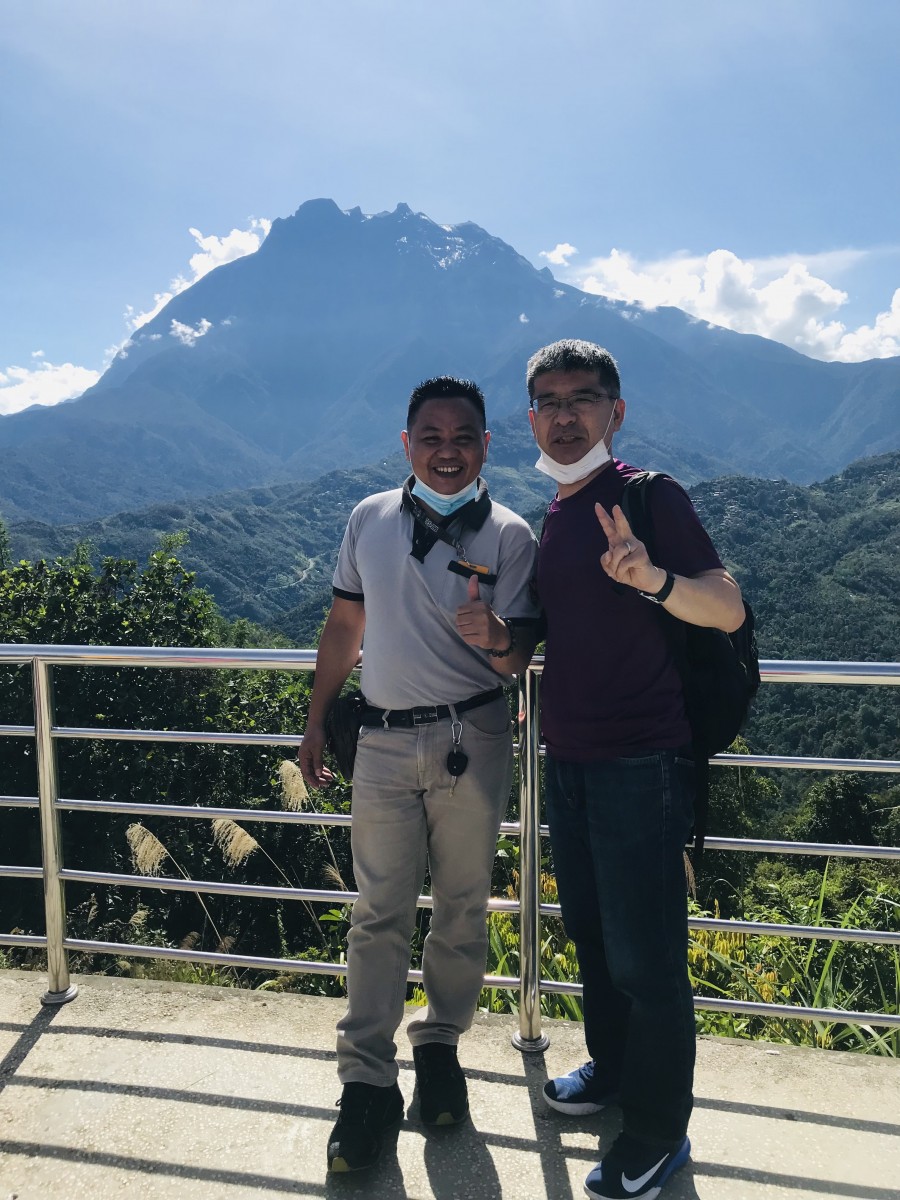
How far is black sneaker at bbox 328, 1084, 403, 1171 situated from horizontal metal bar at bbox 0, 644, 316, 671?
102 cm

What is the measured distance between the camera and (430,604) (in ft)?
6.56

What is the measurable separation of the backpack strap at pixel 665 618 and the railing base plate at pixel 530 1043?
33.2 inches

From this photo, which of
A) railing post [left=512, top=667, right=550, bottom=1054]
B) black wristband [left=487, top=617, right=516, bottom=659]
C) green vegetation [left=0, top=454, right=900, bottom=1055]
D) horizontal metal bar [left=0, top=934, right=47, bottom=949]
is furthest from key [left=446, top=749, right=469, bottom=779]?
horizontal metal bar [left=0, top=934, right=47, bottom=949]

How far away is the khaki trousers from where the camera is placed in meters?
1.98

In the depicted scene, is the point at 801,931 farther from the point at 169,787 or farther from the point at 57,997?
the point at 169,787

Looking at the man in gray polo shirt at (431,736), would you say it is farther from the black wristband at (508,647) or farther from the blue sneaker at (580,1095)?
the blue sneaker at (580,1095)

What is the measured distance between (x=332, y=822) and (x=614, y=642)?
115cm

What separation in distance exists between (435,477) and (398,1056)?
1.53m

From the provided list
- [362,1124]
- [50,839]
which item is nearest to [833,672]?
[362,1124]

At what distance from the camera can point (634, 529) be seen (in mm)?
1762

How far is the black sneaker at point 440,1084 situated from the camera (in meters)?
1.98

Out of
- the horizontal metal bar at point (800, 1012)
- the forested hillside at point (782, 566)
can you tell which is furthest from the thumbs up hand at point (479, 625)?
the forested hillside at point (782, 566)

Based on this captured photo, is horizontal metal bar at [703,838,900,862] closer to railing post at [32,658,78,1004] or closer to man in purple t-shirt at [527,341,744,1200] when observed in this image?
man in purple t-shirt at [527,341,744,1200]

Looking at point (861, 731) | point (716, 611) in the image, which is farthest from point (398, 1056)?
point (861, 731)
